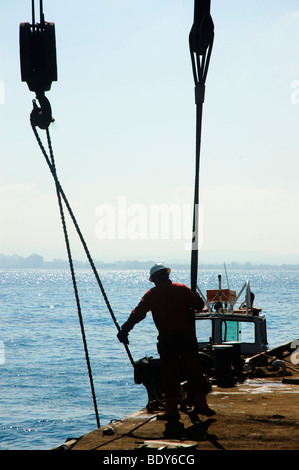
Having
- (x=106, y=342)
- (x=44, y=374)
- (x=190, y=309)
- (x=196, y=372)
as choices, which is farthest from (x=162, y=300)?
(x=106, y=342)

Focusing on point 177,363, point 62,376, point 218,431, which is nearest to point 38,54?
point 177,363

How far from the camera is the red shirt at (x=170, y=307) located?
7.15m

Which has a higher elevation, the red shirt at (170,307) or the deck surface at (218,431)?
the red shirt at (170,307)

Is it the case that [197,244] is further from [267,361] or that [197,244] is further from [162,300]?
[267,361]

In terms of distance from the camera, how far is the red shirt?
715 centimetres

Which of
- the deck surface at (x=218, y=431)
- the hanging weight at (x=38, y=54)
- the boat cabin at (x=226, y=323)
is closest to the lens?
the deck surface at (x=218, y=431)

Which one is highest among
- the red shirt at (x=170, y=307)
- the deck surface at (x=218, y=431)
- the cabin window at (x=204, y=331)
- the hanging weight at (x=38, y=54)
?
the hanging weight at (x=38, y=54)

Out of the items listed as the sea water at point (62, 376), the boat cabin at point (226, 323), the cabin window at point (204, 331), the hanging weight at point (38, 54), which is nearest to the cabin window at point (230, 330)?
the boat cabin at point (226, 323)

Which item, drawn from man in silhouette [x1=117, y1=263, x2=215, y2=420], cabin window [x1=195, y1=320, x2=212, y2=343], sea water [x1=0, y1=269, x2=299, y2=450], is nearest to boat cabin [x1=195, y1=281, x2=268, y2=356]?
cabin window [x1=195, y1=320, x2=212, y2=343]

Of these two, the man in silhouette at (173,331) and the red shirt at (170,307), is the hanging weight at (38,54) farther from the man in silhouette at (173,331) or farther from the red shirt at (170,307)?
the red shirt at (170,307)

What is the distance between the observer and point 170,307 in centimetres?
715

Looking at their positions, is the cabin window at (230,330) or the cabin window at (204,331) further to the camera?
the cabin window at (204,331)

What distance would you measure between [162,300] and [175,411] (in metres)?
1.37
